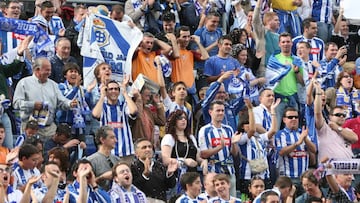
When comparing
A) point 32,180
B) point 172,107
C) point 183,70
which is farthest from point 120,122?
point 32,180

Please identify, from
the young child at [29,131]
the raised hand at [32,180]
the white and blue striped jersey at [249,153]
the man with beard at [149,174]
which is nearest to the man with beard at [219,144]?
the white and blue striped jersey at [249,153]

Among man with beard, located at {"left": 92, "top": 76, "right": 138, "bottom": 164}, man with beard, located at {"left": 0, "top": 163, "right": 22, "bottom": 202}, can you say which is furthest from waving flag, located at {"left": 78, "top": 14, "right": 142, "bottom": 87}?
man with beard, located at {"left": 0, "top": 163, "right": 22, "bottom": 202}

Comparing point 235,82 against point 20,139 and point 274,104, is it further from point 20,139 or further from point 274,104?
point 20,139

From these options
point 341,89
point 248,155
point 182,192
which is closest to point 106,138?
point 182,192

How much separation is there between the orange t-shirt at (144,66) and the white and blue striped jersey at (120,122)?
154 centimetres

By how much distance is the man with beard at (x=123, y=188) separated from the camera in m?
15.0

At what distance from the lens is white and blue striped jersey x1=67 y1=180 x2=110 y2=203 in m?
14.6

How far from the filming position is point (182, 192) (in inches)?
627

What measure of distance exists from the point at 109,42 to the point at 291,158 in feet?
9.73

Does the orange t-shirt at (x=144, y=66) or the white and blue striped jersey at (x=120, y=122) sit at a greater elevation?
the orange t-shirt at (x=144, y=66)

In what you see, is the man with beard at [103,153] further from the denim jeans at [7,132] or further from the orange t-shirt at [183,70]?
the orange t-shirt at [183,70]

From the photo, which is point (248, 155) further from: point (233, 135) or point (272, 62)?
point (272, 62)

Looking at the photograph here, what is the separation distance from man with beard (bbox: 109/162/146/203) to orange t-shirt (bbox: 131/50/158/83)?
3684mm

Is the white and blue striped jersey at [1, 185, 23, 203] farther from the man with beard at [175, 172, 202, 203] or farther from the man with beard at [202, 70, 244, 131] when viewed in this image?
the man with beard at [202, 70, 244, 131]
